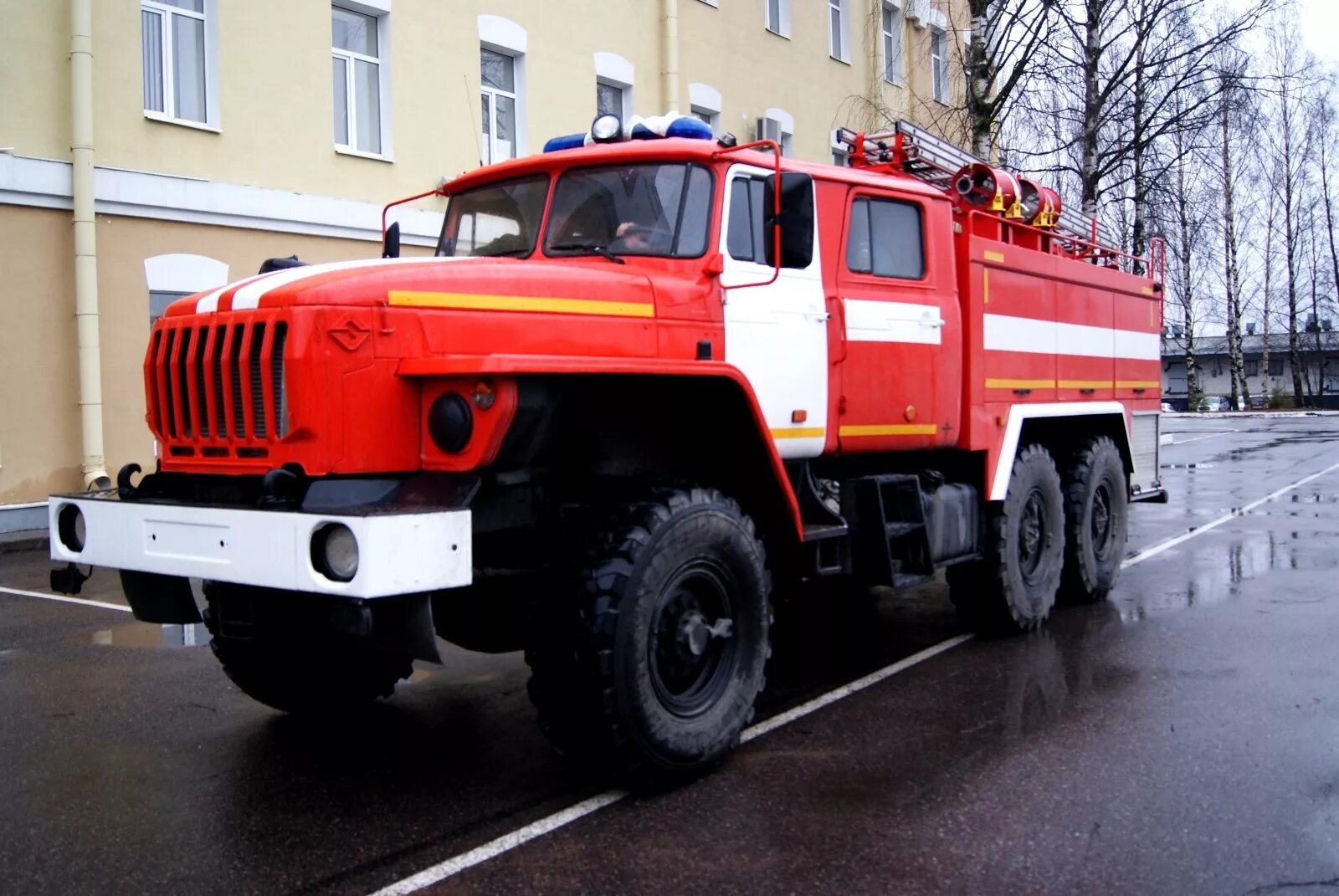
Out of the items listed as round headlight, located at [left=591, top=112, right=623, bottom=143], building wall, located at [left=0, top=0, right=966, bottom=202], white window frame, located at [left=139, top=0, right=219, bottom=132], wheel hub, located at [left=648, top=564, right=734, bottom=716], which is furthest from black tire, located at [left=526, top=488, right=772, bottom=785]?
white window frame, located at [left=139, top=0, right=219, bottom=132]

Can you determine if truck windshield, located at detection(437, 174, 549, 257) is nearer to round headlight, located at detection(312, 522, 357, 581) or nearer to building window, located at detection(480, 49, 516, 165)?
round headlight, located at detection(312, 522, 357, 581)

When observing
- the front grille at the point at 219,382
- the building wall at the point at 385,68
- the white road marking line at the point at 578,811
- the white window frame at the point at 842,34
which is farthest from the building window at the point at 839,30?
the front grille at the point at 219,382

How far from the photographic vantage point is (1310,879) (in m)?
3.90

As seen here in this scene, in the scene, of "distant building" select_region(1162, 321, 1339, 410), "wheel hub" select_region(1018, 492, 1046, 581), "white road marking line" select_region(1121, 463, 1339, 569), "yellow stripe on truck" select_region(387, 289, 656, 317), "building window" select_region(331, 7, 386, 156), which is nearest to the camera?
"yellow stripe on truck" select_region(387, 289, 656, 317)

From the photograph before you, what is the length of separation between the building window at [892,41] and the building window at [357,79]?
12.5 meters

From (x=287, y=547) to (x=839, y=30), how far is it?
2137 cm

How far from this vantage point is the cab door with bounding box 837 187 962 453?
6215 mm

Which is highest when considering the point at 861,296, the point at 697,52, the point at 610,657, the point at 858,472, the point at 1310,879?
the point at 697,52

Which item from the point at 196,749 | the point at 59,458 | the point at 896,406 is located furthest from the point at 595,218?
the point at 59,458

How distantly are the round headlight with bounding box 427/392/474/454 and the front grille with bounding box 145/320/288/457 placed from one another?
0.53 m

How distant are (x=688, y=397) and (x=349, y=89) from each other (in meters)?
11.2

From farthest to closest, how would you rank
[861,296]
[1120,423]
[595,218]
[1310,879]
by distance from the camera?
[1120,423]
[861,296]
[595,218]
[1310,879]

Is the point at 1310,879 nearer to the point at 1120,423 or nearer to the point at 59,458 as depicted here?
the point at 1120,423

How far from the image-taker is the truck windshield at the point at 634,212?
5.48 m
